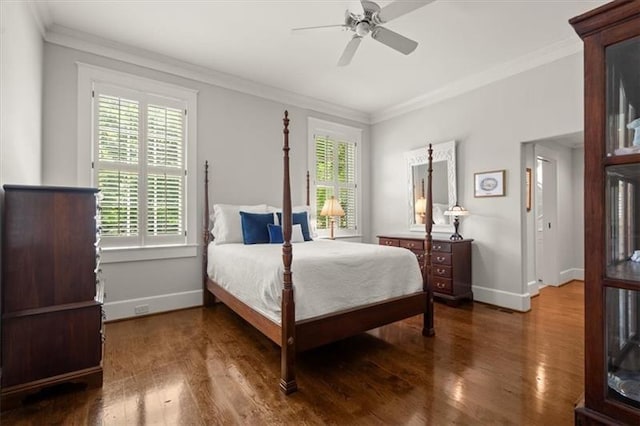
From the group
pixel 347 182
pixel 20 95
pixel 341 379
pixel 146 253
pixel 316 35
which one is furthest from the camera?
pixel 347 182

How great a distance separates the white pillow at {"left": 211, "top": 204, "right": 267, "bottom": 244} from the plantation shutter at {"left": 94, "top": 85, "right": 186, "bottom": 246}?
1.42ft

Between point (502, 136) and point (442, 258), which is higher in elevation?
point (502, 136)

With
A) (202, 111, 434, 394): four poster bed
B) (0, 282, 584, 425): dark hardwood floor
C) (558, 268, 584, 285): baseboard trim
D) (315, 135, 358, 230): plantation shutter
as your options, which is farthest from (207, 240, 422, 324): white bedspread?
(558, 268, 584, 285): baseboard trim

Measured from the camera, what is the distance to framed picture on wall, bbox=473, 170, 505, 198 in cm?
391

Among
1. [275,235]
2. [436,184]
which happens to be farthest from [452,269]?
[275,235]

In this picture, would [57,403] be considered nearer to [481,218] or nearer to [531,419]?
[531,419]

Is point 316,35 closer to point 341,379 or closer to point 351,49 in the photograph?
point 351,49

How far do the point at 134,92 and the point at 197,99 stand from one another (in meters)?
0.70

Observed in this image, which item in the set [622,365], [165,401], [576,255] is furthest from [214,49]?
[576,255]

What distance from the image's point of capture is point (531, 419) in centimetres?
176

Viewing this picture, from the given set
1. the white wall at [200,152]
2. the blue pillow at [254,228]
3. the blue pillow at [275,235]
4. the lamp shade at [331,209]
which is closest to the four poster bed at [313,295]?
the blue pillow at [254,228]

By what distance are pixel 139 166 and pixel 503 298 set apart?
4.68m

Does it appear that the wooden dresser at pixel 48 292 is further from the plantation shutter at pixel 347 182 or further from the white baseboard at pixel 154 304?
the plantation shutter at pixel 347 182

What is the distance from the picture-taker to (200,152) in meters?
3.96
